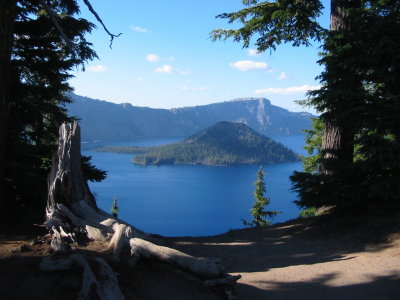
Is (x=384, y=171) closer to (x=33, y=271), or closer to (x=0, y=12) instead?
(x=33, y=271)

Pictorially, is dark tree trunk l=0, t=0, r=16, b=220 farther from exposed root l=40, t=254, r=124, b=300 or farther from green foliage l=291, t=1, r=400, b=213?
green foliage l=291, t=1, r=400, b=213

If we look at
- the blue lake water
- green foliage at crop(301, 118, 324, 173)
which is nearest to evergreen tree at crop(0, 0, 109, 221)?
green foliage at crop(301, 118, 324, 173)

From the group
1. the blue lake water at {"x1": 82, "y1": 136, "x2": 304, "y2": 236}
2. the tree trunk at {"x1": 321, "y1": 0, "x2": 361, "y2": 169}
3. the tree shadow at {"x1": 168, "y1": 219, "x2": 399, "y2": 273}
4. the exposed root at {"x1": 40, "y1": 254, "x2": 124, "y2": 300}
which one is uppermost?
the tree trunk at {"x1": 321, "y1": 0, "x2": 361, "y2": 169}

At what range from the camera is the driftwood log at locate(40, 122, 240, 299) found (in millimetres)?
3494

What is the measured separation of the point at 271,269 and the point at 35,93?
6.76 metres

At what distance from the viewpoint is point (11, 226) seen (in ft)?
19.4

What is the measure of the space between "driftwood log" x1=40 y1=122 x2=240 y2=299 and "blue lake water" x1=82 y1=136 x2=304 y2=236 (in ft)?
77.3

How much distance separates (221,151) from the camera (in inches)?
5556

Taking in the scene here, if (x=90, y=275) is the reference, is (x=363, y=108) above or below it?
above

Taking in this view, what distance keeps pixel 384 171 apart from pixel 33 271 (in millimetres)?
6638

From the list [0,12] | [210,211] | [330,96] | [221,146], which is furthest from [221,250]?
[221,146]

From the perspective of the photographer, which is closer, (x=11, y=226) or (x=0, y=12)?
(x=0, y=12)

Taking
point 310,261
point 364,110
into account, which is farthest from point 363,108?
point 310,261

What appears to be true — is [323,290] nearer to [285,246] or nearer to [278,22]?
[285,246]
